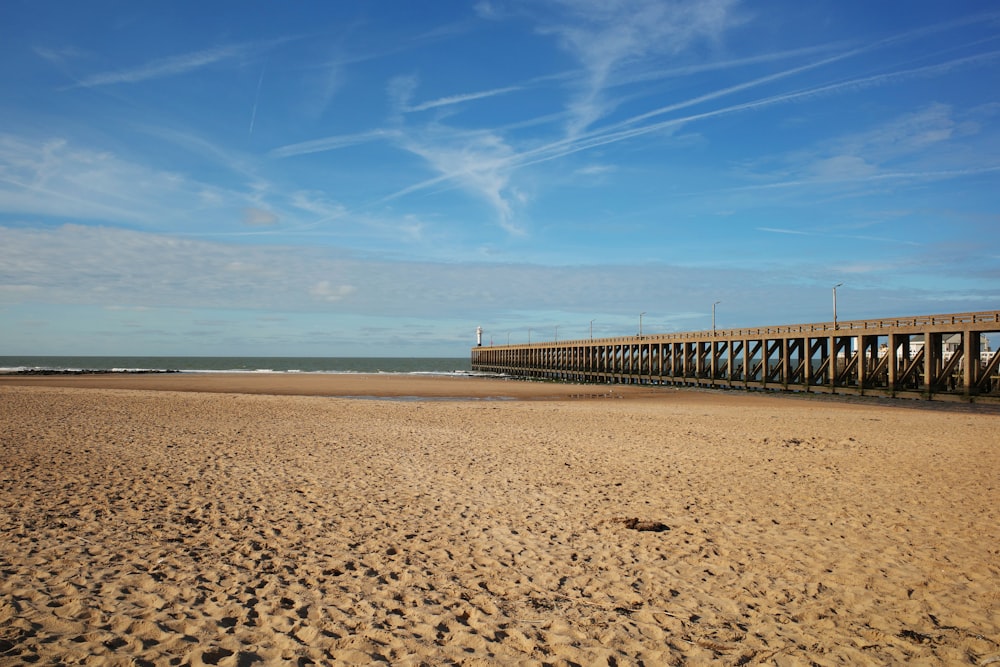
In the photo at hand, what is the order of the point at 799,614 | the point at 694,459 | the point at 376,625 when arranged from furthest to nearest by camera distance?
the point at 694,459
the point at 799,614
the point at 376,625

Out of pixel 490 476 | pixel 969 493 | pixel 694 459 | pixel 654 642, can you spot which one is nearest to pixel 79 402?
pixel 490 476

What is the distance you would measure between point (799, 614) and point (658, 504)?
3.87 m

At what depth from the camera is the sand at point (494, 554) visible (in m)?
4.97

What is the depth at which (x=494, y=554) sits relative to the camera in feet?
23.6

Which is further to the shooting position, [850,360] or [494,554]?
[850,360]

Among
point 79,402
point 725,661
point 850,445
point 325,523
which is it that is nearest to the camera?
point 725,661

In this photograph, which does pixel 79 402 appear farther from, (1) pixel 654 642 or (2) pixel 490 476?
(1) pixel 654 642

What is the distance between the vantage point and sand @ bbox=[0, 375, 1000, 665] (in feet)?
16.3

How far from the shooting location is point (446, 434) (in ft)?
57.0

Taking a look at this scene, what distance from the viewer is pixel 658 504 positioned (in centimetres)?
950

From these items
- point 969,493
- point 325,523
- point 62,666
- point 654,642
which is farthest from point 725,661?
point 969,493

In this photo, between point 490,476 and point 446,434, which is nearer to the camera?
point 490,476

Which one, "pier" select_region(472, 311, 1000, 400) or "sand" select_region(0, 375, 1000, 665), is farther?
"pier" select_region(472, 311, 1000, 400)

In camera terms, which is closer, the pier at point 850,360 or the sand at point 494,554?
the sand at point 494,554
